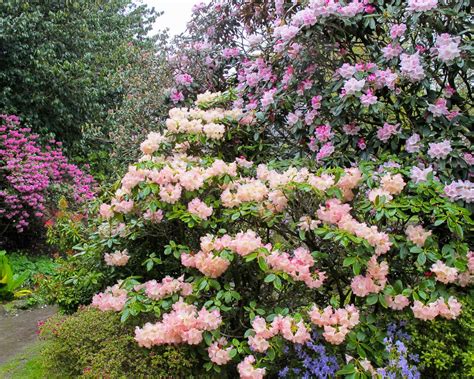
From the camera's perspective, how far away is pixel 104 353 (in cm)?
261

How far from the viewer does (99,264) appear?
3426 mm

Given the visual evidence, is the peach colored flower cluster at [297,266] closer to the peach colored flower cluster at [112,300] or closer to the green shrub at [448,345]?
the green shrub at [448,345]

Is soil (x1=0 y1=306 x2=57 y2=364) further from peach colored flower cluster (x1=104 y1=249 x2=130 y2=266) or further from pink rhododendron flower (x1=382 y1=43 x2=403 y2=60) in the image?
pink rhododendron flower (x1=382 y1=43 x2=403 y2=60)

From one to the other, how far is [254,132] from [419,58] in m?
1.29

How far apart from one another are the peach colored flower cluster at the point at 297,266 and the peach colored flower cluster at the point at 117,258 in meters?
1.05

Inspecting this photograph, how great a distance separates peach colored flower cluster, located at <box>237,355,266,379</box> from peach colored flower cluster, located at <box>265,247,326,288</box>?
0.44 meters

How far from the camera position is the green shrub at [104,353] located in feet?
8.00

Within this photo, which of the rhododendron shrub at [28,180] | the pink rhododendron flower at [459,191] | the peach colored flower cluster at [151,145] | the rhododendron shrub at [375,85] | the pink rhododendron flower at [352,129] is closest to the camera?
the pink rhododendron flower at [459,191]

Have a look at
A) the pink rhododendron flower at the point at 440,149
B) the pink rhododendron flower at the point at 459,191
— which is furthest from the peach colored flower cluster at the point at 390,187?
the pink rhododendron flower at the point at 440,149

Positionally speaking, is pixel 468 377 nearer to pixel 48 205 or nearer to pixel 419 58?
pixel 419 58

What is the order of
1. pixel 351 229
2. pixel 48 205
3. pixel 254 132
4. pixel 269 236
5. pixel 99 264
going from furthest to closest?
pixel 48 205, pixel 254 132, pixel 99 264, pixel 269 236, pixel 351 229

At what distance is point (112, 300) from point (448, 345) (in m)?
1.75

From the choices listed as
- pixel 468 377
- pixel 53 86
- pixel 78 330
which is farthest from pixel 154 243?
pixel 53 86

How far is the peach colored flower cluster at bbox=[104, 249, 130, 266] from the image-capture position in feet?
10.3
